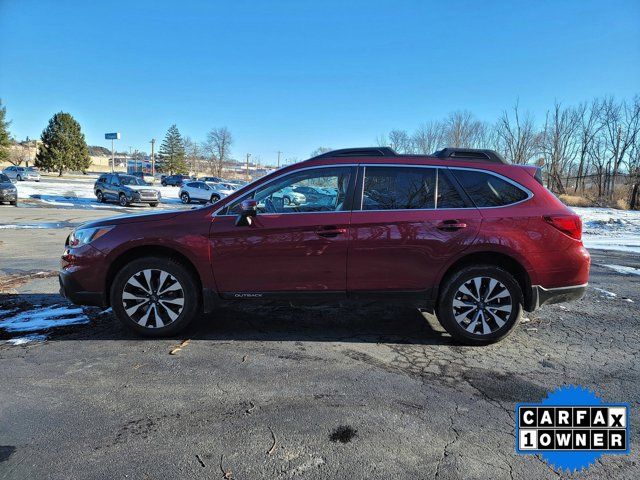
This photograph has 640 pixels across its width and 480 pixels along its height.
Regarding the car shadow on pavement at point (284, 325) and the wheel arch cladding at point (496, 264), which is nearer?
the wheel arch cladding at point (496, 264)

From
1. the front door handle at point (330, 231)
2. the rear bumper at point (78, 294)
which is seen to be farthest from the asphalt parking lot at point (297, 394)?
the front door handle at point (330, 231)

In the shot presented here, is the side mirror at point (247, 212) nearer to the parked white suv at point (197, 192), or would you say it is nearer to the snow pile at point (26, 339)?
the snow pile at point (26, 339)

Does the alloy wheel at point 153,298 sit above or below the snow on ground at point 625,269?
above

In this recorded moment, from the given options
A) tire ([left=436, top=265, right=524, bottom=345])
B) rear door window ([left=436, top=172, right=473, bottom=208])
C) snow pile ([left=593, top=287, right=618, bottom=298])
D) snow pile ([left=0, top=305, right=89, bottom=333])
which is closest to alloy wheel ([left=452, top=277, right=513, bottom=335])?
tire ([left=436, top=265, right=524, bottom=345])

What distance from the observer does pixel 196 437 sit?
8.68 feet

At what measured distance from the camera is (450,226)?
4070 mm

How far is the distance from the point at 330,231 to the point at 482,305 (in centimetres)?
169

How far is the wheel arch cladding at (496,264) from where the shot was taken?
4.17 m

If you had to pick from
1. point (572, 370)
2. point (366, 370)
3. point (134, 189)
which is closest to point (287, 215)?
point (366, 370)

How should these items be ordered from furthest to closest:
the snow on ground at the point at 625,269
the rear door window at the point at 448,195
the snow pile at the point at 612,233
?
the snow pile at the point at 612,233 → the snow on ground at the point at 625,269 → the rear door window at the point at 448,195

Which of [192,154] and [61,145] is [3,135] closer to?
[61,145]

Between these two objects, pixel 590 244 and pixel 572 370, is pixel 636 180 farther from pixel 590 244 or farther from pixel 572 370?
pixel 572 370

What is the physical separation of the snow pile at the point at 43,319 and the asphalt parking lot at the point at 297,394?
0.20 meters

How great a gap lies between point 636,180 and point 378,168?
31.2 metres
